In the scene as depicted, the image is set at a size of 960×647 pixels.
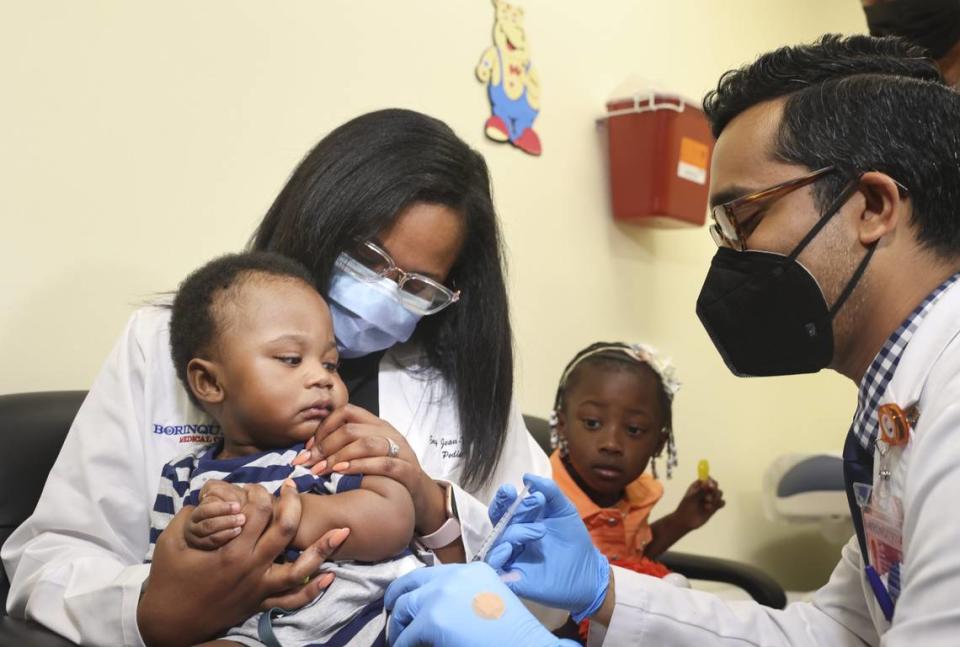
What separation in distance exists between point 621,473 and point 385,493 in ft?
4.18

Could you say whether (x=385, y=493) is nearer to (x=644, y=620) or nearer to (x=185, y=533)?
(x=185, y=533)

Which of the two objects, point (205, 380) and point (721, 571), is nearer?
point (205, 380)

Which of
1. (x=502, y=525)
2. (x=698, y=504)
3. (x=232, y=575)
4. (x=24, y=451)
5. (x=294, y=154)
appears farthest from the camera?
(x=698, y=504)

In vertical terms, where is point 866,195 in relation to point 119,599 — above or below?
above

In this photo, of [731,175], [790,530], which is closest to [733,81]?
[731,175]

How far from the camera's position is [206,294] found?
1.45 metres

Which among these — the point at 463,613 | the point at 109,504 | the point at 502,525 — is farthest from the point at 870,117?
the point at 109,504

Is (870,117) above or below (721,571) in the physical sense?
above

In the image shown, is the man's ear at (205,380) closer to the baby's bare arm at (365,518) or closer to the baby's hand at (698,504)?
the baby's bare arm at (365,518)

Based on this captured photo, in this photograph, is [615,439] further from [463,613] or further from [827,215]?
[463,613]

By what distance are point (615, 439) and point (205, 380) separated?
1.33 metres

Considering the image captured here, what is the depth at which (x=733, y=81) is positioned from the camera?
1.52 metres

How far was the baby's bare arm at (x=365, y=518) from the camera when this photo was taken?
4.07 feet

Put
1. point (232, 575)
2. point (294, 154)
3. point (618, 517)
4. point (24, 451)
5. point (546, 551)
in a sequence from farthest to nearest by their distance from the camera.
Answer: point (618, 517)
point (294, 154)
point (24, 451)
point (546, 551)
point (232, 575)
